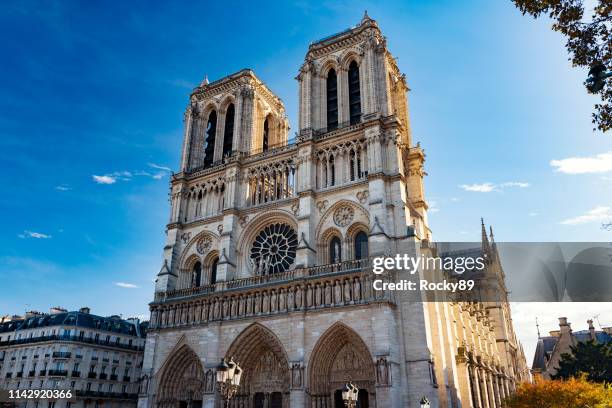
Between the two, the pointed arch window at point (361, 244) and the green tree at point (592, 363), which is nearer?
the pointed arch window at point (361, 244)

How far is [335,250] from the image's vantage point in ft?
84.7

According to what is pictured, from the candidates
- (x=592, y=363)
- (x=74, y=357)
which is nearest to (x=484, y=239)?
(x=592, y=363)

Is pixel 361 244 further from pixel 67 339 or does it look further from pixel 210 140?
pixel 67 339

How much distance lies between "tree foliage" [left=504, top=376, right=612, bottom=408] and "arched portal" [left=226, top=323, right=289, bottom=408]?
37.3 ft

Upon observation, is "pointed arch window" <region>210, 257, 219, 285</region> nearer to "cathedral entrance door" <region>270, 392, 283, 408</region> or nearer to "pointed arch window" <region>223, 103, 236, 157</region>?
"pointed arch window" <region>223, 103, 236, 157</region>

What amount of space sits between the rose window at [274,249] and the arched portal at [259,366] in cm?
384

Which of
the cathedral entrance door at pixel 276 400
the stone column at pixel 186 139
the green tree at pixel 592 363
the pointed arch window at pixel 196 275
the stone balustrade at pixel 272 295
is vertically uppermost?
the stone column at pixel 186 139

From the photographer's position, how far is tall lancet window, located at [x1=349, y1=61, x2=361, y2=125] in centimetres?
2915

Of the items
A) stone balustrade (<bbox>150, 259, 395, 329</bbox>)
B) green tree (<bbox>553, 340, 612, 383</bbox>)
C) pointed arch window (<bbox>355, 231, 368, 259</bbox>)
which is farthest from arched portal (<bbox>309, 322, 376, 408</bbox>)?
green tree (<bbox>553, 340, 612, 383</bbox>)

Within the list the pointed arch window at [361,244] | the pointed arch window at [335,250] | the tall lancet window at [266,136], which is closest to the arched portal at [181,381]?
the pointed arch window at [335,250]

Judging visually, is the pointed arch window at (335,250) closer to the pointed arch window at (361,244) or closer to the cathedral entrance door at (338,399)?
the pointed arch window at (361,244)

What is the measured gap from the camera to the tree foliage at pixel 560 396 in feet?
66.8

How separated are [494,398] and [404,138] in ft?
59.1

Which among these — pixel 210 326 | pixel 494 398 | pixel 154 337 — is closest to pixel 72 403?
pixel 154 337
